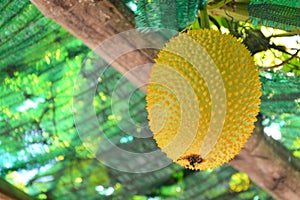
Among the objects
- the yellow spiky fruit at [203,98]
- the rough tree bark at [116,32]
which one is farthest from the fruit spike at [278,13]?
the rough tree bark at [116,32]

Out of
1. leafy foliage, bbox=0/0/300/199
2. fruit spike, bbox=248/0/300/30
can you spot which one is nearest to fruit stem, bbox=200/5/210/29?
fruit spike, bbox=248/0/300/30

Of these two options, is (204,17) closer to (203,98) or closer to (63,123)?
(203,98)

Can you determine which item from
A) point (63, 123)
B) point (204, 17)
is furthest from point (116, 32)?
point (63, 123)

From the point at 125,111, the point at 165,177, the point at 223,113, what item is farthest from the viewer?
the point at 165,177

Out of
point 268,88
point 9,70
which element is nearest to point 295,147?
point 268,88

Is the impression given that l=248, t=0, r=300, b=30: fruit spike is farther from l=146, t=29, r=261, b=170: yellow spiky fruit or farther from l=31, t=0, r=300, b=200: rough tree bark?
l=31, t=0, r=300, b=200: rough tree bark

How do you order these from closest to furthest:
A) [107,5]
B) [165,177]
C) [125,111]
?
[107,5], [125,111], [165,177]

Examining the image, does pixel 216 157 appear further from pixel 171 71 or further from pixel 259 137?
pixel 259 137
